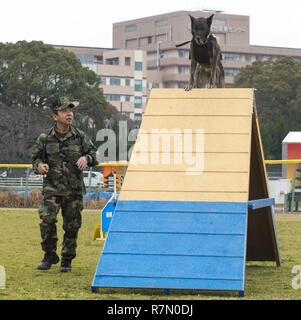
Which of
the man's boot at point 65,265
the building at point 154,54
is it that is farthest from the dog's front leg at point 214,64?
the building at point 154,54

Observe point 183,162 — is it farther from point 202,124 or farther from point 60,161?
point 60,161

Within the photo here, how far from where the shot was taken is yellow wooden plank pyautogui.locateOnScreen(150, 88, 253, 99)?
10477 mm

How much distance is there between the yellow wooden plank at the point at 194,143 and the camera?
32.2ft

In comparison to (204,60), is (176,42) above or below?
above

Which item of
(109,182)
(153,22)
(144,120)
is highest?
(153,22)

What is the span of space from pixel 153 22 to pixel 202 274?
455ft

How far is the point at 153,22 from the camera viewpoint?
146 metres

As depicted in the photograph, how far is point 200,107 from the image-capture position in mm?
10336

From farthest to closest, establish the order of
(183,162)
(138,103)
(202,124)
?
(138,103) → (202,124) → (183,162)

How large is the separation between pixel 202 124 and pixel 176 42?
127m

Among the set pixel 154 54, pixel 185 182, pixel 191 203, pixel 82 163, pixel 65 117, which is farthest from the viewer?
pixel 154 54

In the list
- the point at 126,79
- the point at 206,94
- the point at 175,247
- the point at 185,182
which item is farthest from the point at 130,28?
the point at 175,247
